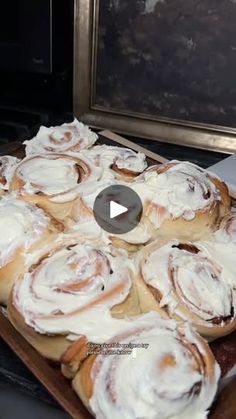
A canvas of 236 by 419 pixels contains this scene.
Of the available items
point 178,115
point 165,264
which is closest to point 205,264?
point 165,264

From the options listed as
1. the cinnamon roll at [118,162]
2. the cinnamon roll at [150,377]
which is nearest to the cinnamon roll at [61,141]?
the cinnamon roll at [118,162]

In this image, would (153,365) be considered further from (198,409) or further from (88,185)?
(88,185)

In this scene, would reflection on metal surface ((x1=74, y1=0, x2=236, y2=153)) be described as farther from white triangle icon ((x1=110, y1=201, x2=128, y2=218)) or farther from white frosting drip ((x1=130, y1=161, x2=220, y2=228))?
white triangle icon ((x1=110, y1=201, x2=128, y2=218))

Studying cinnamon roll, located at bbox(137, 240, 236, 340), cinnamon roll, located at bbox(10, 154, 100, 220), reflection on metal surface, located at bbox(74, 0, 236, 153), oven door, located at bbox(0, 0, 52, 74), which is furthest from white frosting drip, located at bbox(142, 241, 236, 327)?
oven door, located at bbox(0, 0, 52, 74)

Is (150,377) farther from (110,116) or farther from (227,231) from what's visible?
(110,116)

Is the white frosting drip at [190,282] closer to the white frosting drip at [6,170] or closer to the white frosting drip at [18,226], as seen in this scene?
the white frosting drip at [18,226]
